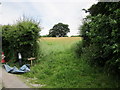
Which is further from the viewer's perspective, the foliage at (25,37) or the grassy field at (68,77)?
the foliage at (25,37)

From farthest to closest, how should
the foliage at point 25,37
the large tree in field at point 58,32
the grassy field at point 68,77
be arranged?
the large tree in field at point 58,32
the foliage at point 25,37
the grassy field at point 68,77

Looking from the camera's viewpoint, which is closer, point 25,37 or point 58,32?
point 25,37

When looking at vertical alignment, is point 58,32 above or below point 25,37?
above

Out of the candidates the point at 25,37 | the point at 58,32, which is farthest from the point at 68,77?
the point at 58,32

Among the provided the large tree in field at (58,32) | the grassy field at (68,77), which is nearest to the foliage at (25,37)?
the grassy field at (68,77)

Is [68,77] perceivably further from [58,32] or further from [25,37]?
[58,32]

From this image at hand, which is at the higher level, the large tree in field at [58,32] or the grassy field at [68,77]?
the large tree in field at [58,32]

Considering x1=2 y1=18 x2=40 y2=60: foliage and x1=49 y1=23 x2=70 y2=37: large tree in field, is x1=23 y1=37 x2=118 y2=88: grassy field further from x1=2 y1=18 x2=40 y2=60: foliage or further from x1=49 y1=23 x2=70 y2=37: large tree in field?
x1=49 y1=23 x2=70 y2=37: large tree in field

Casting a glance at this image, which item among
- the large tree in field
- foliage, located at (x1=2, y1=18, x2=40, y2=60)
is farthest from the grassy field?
the large tree in field

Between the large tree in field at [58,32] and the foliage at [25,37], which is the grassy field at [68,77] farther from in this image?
the large tree in field at [58,32]

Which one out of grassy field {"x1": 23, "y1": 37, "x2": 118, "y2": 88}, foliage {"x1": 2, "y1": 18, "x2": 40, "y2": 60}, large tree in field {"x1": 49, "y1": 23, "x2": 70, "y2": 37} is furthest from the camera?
large tree in field {"x1": 49, "y1": 23, "x2": 70, "y2": 37}

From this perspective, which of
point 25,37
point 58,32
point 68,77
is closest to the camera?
point 68,77

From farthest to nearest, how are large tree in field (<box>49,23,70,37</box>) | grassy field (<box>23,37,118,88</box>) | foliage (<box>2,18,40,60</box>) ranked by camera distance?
large tree in field (<box>49,23,70,37</box>), foliage (<box>2,18,40,60</box>), grassy field (<box>23,37,118,88</box>)

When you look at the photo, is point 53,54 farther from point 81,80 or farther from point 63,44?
point 81,80
